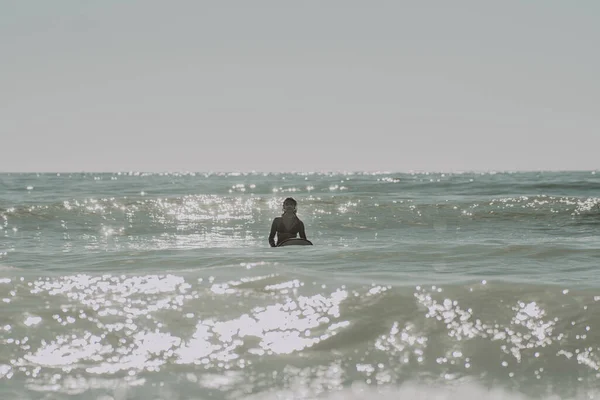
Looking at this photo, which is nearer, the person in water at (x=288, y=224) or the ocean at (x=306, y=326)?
the ocean at (x=306, y=326)

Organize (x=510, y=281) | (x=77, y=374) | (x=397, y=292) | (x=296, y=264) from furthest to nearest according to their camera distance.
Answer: (x=296, y=264), (x=510, y=281), (x=397, y=292), (x=77, y=374)

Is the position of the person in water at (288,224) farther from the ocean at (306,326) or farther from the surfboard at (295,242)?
the ocean at (306,326)

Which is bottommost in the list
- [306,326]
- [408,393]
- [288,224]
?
[408,393]

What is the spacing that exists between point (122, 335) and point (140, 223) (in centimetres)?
1783

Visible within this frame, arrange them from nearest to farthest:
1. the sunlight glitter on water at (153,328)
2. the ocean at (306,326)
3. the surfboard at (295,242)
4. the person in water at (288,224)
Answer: the ocean at (306,326)
the sunlight glitter on water at (153,328)
the surfboard at (295,242)
the person in water at (288,224)

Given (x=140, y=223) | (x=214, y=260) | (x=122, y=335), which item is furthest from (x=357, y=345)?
(x=140, y=223)

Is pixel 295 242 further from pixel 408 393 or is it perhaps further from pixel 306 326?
pixel 408 393

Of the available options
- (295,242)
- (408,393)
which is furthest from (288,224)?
(408,393)

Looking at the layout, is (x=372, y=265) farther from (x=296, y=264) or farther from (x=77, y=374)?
(x=77, y=374)

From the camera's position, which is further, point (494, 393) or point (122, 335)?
point (122, 335)

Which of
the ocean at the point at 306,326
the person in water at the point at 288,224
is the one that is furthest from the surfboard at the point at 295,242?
the ocean at the point at 306,326

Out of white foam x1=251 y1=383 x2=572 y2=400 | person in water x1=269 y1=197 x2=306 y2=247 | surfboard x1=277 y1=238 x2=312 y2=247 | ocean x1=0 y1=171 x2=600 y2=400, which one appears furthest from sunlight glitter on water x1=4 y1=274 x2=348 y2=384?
person in water x1=269 y1=197 x2=306 y2=247

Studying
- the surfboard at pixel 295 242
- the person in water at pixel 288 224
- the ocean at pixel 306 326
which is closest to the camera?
the ocean at pixel 306 326

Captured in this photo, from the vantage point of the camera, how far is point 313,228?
21844 millimetres
